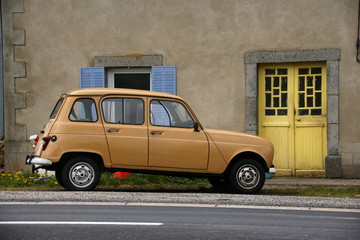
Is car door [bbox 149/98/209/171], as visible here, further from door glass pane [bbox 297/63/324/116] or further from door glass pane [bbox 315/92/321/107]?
door glass pane [bbox 315/92/321/107]

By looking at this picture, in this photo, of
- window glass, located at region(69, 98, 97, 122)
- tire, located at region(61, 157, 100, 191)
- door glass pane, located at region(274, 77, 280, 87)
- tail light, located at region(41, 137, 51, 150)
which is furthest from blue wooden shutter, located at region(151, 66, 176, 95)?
tail light, located at region(41, 137, 51, 150)

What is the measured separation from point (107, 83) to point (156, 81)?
1.14 m

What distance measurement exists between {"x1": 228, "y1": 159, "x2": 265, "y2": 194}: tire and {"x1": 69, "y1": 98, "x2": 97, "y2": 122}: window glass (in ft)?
7.38

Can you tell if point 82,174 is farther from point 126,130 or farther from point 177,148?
point 177,148

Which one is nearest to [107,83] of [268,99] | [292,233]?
[268,99]

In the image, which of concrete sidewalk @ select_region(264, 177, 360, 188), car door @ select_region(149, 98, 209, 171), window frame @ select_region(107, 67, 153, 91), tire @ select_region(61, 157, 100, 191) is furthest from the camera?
window frame @ select_region(107, 67, 153, 91)

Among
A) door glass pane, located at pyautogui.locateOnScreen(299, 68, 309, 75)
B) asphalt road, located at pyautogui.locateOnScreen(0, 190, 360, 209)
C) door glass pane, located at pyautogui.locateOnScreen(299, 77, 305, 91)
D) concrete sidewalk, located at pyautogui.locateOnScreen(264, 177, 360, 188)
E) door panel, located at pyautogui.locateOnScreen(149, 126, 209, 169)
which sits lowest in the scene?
concrete sidewalk, located at pyautogui.locateOnScreen(264, 177, 360, 188)

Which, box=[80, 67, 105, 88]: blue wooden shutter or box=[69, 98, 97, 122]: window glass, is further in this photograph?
box=[80, 67, 105, 88]: blue wooden shutter

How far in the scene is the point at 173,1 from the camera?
15516mm

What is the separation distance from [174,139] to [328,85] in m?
5.03

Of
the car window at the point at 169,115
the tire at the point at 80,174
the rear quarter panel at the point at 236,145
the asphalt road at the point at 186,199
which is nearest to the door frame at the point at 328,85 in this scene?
the rear quarter panel at the point at 236,145

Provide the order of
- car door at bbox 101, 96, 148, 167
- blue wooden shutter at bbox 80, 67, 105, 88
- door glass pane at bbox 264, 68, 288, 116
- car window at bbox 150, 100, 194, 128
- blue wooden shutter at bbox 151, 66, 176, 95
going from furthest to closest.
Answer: blue wooden shutter at bbox 80, 67, 105, 88 < blue wooden shutter at bbox 151, 66, 176, 95 < door glass pane at bbox 264, 68, 288, 116 < car window at bbox 150, 100, 194, 128 < car door at bbox 101, 96, 148, 167

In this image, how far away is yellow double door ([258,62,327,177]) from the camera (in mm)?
15055

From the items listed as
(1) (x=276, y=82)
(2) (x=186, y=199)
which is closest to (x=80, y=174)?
(2) (x=186, y=199)
